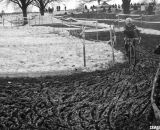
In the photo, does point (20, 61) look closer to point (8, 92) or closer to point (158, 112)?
point (8, 92)

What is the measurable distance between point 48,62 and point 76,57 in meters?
1.72

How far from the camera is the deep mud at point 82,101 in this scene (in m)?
8.05

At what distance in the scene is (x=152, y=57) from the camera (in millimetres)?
15758

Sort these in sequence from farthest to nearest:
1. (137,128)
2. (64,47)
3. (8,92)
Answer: (64,47)
(8,92)
(137,128)

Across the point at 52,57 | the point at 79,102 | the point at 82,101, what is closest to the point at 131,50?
the point at 52,57

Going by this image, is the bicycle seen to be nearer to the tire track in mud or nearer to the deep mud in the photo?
the deep mud

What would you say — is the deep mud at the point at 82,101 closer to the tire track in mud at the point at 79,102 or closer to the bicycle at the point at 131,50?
the tire track in mud at the point at 79,102

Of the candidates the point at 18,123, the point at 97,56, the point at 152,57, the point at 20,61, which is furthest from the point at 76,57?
the point at 18,123

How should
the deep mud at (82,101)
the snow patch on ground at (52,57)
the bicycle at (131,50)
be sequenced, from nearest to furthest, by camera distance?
1. the deep mud at (82,101)
2. the bicycle at (131,50)
3. the snow patch on ground at (52,57)

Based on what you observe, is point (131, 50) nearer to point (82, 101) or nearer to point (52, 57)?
point (52, 57)

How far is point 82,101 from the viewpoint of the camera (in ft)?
32.6

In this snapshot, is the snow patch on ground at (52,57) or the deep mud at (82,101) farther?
the snow patch on ground at (52,57)

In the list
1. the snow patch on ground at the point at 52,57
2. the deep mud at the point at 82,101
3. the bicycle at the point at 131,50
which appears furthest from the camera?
the snow patch on ground at the point at 52,57

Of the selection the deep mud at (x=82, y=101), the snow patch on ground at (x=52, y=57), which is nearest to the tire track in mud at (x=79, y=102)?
the deep mud at (x=82, y=101)
